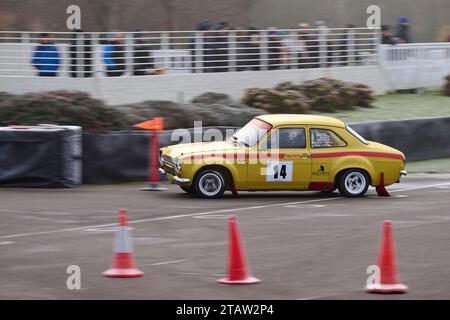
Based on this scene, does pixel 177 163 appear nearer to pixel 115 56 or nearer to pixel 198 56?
pixel 115 56

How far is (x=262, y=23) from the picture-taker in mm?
38719

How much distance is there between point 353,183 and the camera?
17062 mm

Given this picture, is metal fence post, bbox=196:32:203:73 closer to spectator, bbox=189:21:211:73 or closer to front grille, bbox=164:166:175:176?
spectator, bbox=189:21:211:73

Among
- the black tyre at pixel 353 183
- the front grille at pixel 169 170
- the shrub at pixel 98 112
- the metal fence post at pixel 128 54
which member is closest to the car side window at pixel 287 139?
the black tyre at pixel 353 183

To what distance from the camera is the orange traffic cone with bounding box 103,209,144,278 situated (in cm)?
1030

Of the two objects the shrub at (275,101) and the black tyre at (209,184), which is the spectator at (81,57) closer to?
the shrub at (275,101)

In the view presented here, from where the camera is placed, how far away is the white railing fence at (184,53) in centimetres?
2491

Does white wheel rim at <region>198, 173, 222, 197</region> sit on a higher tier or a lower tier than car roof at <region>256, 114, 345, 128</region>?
lower

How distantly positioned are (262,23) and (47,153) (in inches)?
875

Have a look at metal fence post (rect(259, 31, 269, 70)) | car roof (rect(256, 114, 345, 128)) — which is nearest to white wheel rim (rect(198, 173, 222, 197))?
car roof (rect(256, 114, 345, 128))

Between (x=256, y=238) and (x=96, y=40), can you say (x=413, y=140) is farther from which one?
(x=256, y=238)

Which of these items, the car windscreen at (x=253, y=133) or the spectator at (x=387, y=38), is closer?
the car windscreen at (x=253, y=133)

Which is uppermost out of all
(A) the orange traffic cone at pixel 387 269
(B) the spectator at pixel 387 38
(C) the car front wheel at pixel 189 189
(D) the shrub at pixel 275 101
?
(B) the spectator at pixel 387 38

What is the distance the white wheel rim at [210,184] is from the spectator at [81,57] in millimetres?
9033
